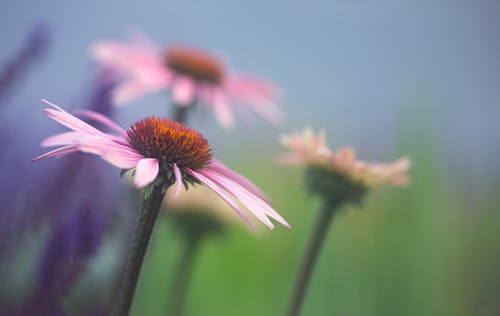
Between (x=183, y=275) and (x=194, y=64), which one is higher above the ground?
(x=194, y=64)

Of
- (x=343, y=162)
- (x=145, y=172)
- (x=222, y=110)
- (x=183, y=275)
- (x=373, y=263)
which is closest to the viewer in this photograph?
(x=145, y=172)

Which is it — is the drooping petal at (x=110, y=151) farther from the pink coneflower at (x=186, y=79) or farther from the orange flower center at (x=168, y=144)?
the pink coneflower at (x=186, y=79)

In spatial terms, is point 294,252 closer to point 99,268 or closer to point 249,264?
point 249,264

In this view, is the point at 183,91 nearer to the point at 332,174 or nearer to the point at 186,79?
the point at 186,79

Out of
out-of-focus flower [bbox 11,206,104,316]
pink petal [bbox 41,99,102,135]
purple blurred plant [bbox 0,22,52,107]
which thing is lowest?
out-of-focus flower [bbox 11,206,104,316]

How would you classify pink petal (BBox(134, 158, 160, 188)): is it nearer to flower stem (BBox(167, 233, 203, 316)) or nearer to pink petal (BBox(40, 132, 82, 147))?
pink petal (BBox(40, 132, 82, 147))

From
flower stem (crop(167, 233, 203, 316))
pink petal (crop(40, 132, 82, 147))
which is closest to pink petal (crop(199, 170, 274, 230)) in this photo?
pink petal (crop(40, 132, 82, 147))

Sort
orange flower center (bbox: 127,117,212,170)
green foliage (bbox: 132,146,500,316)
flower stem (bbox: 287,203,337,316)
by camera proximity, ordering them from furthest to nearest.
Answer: green foliage (bbox: 132,146,500,316)
flower stem (bbox: 287,203,337,316)
orange flower center (bbox: 127,117,212,170)

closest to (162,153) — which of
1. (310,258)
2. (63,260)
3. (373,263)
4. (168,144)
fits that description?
(168,144)
